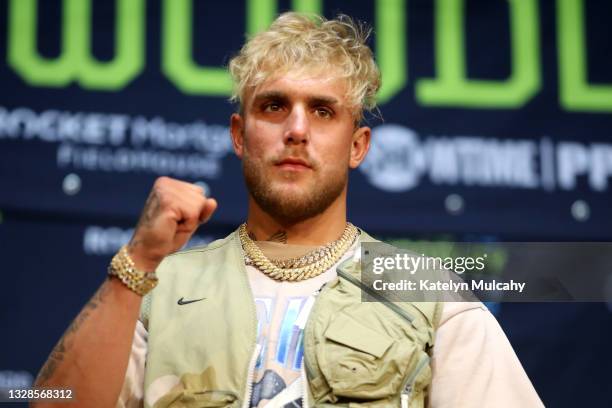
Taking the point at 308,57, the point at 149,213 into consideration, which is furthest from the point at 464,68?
the point at 149,213

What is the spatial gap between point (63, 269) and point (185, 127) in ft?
2.10

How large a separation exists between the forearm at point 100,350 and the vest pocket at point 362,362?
0.42 metres

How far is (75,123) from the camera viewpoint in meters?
3.36

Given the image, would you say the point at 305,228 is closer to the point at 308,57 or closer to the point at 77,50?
the point at 308,57

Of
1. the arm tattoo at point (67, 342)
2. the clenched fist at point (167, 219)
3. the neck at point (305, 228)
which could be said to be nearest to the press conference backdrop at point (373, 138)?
the neck at point (305, 228)

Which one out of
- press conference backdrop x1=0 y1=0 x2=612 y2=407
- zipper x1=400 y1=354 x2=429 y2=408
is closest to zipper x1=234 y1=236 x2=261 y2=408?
zipper x1=400 y1=354 x2=429 y2=408

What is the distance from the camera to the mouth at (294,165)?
7.71 feet

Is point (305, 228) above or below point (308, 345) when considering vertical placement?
above

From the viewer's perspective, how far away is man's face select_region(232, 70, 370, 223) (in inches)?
92.7

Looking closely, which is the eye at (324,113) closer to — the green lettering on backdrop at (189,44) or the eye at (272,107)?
the eye at (272,107)

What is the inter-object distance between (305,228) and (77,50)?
56.9 inches

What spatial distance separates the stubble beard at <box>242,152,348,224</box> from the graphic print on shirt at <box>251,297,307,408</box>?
22 centimetres

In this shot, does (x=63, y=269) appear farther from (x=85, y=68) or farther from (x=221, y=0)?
(x=221, y=0)

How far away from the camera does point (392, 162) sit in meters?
3.49
